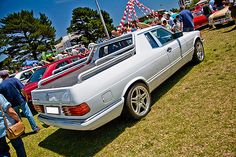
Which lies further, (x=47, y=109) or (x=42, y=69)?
(x=42, y=69)

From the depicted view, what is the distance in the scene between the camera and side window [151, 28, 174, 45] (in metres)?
5.35

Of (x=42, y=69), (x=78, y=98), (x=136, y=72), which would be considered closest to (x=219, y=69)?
(x=136, y=72)

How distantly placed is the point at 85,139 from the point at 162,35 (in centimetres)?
315

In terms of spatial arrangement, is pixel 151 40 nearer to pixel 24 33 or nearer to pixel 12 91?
pixel 12 91


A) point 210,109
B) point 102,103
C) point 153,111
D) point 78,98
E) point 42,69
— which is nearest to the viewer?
point 78,98

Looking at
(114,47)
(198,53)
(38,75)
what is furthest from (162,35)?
(38,75)

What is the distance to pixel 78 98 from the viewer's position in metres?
3.32

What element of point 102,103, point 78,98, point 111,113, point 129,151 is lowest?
point 129,151

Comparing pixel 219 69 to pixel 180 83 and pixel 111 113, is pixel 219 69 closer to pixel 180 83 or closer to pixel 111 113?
pixel 180 83

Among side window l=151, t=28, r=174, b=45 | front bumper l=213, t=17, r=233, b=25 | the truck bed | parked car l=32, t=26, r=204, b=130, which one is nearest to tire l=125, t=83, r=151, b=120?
parked car l=32, t=26, r=204, b=130

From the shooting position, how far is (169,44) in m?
5.28

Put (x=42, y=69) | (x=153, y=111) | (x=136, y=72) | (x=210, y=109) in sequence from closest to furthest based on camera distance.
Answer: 1. (x=210, y=109)
2. (x=136, y=72)
3. (x=153, y=111)
4. (x=42, y=69)

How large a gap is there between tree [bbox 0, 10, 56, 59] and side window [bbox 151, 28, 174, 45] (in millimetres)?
47298

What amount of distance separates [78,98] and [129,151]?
1147 millimetres
